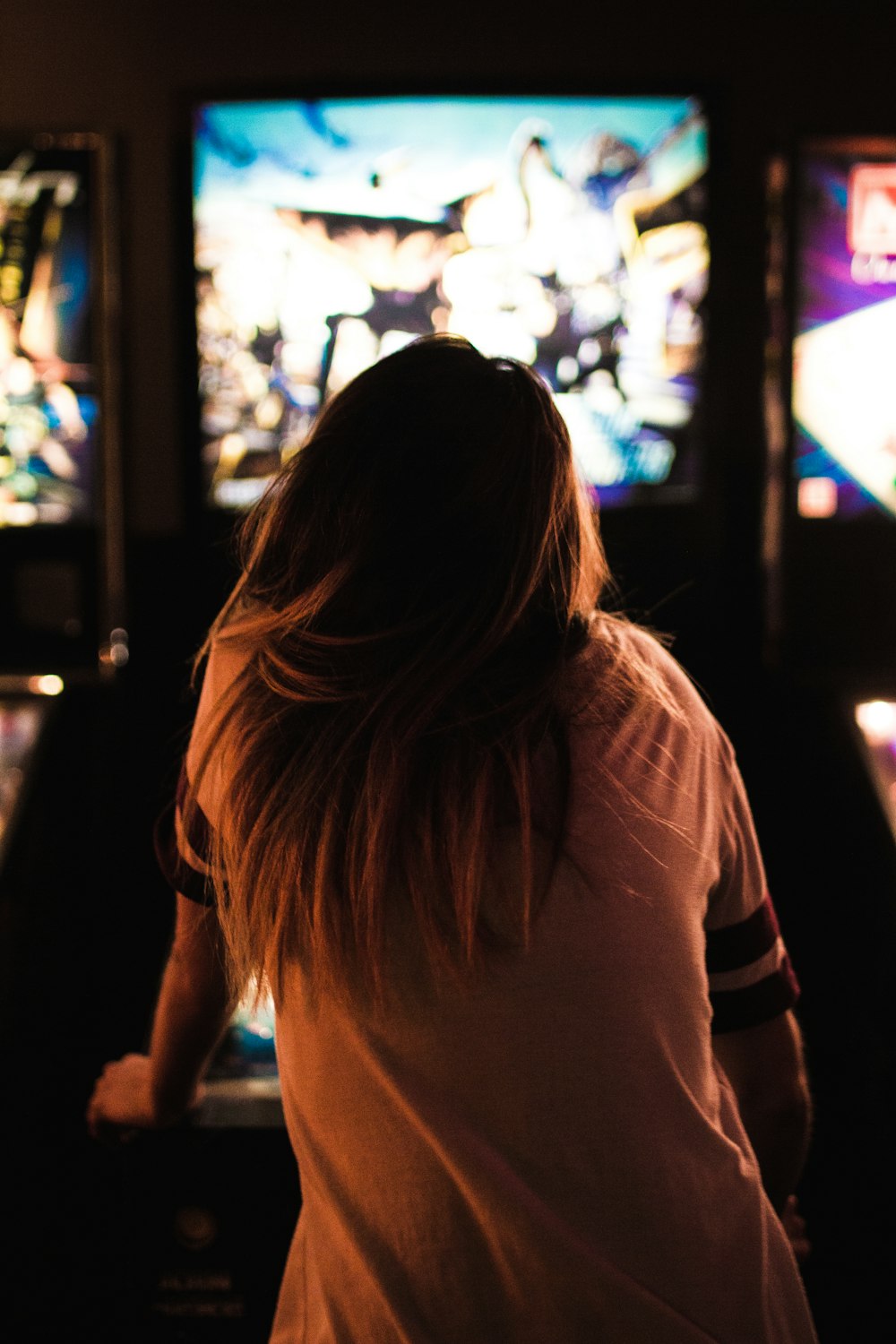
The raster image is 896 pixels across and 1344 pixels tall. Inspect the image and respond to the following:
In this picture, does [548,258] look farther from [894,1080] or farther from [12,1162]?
[12,1162]

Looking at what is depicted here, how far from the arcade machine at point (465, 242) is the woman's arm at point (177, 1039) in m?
1.11

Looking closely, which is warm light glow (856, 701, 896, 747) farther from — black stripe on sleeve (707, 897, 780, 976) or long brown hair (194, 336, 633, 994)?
long brown hair (194, 336, 633, 994)

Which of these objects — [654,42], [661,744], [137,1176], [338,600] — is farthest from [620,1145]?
[654,42]

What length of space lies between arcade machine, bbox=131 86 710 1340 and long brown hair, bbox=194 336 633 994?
3.42 ft

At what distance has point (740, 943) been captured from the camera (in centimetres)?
100

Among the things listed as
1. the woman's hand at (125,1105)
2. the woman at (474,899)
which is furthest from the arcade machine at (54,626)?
the woman at (474,899)

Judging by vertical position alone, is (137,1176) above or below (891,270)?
below

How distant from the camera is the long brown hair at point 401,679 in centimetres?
81

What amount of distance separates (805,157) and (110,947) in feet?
5.72

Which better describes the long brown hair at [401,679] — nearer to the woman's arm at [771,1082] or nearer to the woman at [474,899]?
the woman at [474,899]

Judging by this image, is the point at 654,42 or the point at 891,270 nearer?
the point at 891,270

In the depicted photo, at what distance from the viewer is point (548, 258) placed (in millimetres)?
1874

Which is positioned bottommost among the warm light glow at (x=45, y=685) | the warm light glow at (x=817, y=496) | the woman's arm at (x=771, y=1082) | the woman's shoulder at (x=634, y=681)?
the woman's arm at (x=771, y=1082)

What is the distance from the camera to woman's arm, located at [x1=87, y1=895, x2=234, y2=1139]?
1.03m
